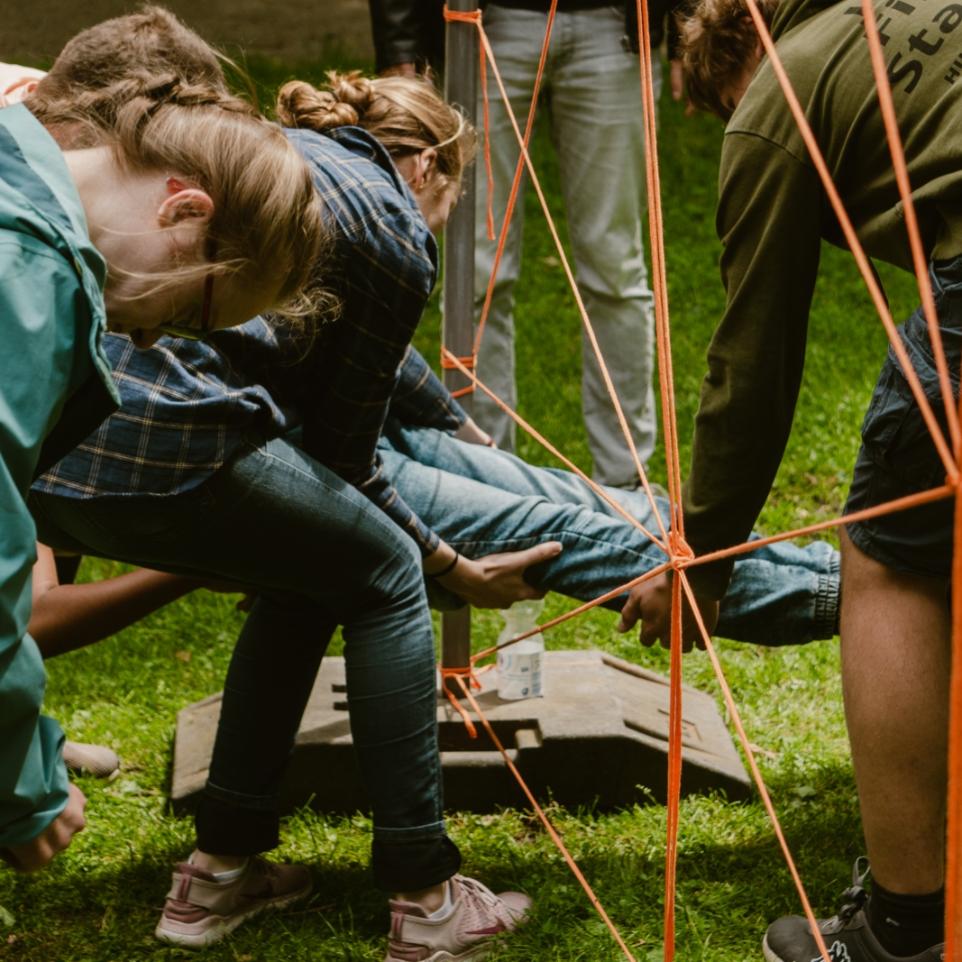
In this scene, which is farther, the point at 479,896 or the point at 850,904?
the point at 479,896

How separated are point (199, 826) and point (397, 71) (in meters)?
2.08

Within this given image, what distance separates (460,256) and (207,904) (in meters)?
1.32

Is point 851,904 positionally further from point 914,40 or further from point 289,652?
point 914,40

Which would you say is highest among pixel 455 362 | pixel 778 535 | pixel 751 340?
pixel 751 340

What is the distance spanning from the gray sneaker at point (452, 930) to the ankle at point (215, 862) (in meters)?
0.30

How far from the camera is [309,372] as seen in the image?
7.23ft

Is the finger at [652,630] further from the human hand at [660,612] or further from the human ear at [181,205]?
the human ear at [181,205]

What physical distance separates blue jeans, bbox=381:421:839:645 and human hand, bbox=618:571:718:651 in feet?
0.50

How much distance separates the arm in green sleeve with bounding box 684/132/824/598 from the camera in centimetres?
195

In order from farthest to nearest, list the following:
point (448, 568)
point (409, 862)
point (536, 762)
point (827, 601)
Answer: point (536, 762) < point (827, 601) < point (448, 568) < point (409, 862)

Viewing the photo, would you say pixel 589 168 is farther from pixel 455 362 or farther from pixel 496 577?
pixel 496 577

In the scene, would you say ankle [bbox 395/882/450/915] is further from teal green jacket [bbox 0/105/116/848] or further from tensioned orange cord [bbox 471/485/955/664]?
teal green jacket [bbox 0/105/116/848]

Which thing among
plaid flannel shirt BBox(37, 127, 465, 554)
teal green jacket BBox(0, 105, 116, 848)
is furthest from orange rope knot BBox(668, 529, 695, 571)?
teal green jacket BBox(0, 105, 116, 848)

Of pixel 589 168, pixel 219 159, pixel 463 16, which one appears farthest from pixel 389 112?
pixel 589 168
